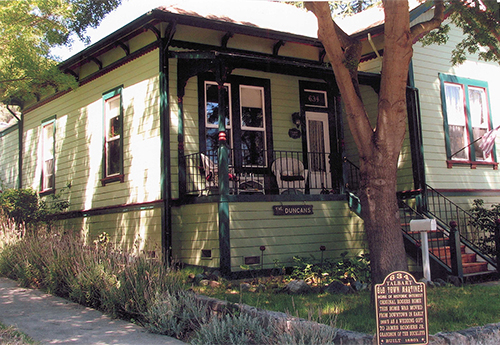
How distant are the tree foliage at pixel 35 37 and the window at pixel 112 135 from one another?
47.0 inches

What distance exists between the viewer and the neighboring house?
9.27 metres

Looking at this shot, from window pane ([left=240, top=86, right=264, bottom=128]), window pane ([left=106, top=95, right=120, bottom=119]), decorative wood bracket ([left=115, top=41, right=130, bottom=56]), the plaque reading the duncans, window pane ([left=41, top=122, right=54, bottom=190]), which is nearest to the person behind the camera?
the plaque reading the duncans

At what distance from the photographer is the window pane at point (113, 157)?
11445 mm

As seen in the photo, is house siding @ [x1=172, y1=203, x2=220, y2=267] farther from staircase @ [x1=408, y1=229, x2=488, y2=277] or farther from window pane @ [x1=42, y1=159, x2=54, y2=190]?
window pane @ [x1=42, y1=159, x2=54, y2=190]

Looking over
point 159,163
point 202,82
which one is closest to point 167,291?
point 159,163

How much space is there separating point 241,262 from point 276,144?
3.51 metres

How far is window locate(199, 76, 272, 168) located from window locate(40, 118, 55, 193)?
19.5 ft

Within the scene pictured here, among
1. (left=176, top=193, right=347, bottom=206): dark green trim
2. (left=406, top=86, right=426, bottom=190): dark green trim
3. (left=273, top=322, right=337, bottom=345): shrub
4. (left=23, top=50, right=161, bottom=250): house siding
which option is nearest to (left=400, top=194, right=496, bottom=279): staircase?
(left=406, top=86, right=426, bottom=190): dark green trim

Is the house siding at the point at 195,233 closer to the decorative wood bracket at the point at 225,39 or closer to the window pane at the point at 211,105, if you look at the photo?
the window pane at the point at 211,105

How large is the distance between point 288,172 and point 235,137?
4.71ft

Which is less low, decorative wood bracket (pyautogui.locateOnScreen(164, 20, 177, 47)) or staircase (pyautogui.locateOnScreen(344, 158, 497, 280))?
decorative wood bracket (pyautogui.locateOnScreen(164, 20, 177, 47))

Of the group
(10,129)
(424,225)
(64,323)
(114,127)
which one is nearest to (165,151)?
(114,127)

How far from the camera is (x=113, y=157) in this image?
1159 cm

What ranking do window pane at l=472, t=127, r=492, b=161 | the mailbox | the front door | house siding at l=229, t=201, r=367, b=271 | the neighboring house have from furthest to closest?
window pane at l=472, t=127, r=492, b=161 < the front door < the neighboring house < house siding at l=229, t=201, r=367, b=271 < the mailbox
